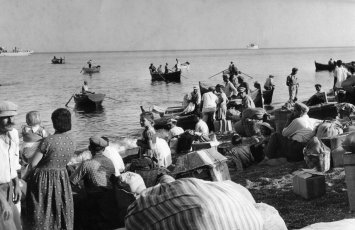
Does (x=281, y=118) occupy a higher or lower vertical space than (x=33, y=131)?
lower

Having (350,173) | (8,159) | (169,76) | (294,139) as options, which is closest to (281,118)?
(294,139)

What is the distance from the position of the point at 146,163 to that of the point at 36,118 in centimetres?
216

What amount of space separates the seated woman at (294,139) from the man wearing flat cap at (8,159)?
14.5 feet

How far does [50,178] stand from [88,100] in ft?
77.2

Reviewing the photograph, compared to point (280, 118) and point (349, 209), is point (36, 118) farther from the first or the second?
Answer: point (280, 118)

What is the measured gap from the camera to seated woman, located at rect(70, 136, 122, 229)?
211 inches

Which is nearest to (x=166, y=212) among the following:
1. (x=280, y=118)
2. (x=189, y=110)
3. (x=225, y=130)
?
(x=280, y=118)

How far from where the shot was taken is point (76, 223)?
5242 millimetres

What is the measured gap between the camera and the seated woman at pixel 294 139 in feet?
24.0

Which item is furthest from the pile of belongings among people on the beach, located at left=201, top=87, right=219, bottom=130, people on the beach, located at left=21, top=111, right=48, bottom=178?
people on the beach, located at left=201, top=87, right=219, bottom=130

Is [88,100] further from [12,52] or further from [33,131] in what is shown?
[12,52]

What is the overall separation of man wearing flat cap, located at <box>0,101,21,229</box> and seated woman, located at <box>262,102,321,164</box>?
14.5 feet

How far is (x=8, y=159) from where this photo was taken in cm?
432

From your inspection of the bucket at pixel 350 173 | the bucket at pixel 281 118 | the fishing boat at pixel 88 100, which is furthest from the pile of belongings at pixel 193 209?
the fishing boat at pixel 88 100
